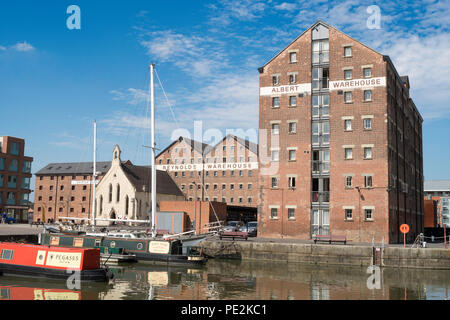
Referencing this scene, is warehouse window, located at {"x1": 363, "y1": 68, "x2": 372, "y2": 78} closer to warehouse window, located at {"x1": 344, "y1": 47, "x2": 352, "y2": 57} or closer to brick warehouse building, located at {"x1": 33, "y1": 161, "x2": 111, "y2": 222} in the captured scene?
warehouse window, located at {"x1": 344, "y1": 47, "x2": 352, "y2": 57}

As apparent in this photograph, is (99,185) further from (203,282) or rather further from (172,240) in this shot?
(203,282)

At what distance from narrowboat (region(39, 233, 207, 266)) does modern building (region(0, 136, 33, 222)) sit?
45.0m

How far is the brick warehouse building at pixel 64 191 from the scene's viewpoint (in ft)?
326

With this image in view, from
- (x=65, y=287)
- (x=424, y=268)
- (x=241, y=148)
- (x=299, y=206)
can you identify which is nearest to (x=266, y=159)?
(x=299, y=206)

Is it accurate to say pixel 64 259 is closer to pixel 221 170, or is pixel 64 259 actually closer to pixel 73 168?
pixel 221 170

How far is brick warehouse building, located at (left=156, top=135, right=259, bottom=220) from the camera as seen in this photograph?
88.8 m

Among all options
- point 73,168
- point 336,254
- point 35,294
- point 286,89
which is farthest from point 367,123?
point 73,168

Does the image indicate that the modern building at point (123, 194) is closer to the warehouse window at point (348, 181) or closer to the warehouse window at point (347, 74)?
the warehouse window at point (348, 181)

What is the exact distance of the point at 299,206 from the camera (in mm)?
47406

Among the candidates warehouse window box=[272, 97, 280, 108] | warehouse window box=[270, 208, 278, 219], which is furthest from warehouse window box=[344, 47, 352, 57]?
warehouse window box=[270, 208, 278, 219]

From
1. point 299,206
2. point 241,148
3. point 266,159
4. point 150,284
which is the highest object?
point 241,148

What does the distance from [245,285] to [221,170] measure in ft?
209

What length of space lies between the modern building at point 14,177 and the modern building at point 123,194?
14.1m

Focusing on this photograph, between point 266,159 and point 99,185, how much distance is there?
43.3 m
